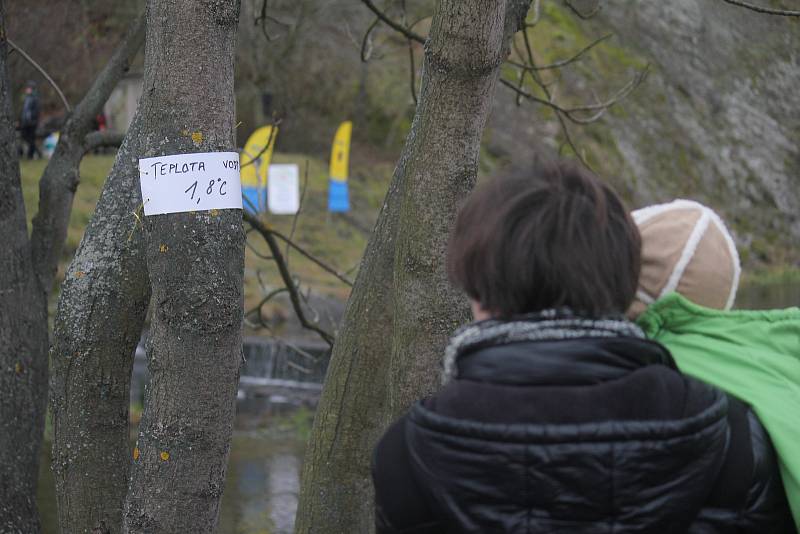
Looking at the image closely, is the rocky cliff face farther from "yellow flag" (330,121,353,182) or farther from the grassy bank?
"yellow flag" (330,121,353,182)

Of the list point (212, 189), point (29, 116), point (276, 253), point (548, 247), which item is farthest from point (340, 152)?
point (548, 247)

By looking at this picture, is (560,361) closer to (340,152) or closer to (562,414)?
(562,414)

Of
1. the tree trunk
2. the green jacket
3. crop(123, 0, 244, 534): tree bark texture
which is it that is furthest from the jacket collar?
the tree trunk

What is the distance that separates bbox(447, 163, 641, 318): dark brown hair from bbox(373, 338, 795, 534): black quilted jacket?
0.08 m

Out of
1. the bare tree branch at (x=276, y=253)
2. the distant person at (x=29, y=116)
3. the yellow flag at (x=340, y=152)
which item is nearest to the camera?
the bare tree branch at (x=276, y=253)

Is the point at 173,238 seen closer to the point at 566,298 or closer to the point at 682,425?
the point at 566,298

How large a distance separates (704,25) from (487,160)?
8.19 m

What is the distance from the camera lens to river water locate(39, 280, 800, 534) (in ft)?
28.5

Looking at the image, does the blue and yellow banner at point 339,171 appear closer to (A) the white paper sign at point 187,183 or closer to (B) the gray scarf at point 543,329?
(A) the white paper sign at point 187,183

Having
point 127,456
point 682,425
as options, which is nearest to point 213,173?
point 127,456

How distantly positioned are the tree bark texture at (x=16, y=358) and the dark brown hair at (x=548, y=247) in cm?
236

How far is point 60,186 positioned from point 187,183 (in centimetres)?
182

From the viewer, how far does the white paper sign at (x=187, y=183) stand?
249cm

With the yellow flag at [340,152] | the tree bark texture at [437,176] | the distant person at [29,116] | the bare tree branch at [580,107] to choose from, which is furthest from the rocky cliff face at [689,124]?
the tree bark texture at [437,176]
